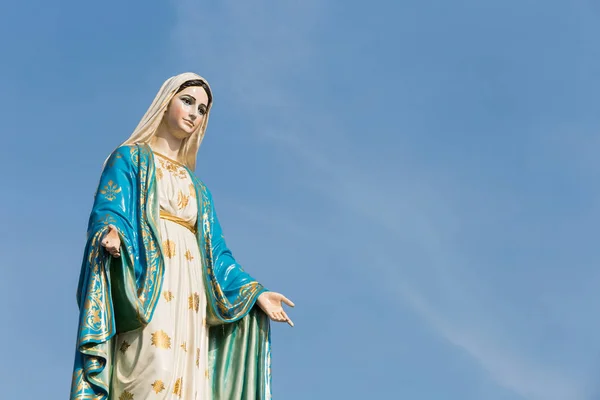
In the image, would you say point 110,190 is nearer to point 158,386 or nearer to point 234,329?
point 234,329

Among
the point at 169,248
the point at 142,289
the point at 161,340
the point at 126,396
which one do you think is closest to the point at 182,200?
the point at 169,248

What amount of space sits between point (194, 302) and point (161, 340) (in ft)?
2.54

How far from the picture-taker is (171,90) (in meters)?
13.8

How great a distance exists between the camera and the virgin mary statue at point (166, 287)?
1189cm

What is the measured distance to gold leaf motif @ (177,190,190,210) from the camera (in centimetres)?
1327

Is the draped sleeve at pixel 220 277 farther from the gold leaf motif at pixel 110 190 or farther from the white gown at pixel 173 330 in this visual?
the gold leaf motif at pixel 110 190

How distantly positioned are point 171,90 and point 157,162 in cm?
89

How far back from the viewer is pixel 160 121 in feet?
45.3

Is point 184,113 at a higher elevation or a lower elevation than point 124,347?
higher

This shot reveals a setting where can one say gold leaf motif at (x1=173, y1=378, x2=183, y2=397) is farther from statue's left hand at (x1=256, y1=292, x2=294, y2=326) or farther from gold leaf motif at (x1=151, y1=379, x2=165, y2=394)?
statue's left hand at (x1=256, y1=292, x2=294, y2=326)

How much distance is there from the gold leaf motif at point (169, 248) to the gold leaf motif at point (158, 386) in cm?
153

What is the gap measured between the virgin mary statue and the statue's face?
12mm

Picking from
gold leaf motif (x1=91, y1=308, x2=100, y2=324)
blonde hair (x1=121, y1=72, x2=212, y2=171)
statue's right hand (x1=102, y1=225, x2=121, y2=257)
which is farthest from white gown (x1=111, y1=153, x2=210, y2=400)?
statue's right hand (x1=102, y1=225, x2=121, y2=257)

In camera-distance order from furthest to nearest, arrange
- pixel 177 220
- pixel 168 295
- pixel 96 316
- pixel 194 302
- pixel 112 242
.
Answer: pixel 177 220 → pixel 194 302 → pixel 168 295 → pixel 112 242 → pixel 96 316
